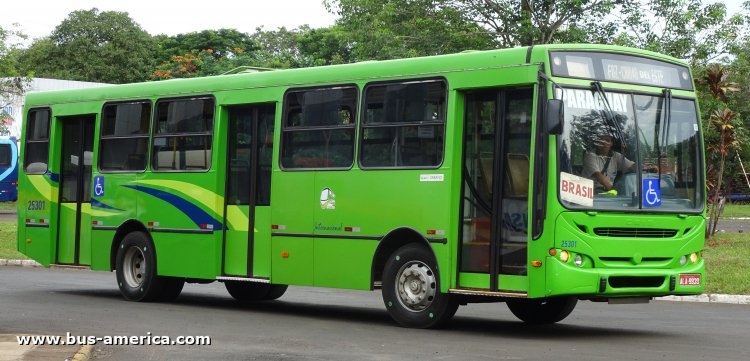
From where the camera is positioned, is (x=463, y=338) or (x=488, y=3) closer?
(x=463, y=338)

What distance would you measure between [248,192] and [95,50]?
241 feet

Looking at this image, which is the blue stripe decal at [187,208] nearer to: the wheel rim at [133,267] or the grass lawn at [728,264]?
the wheel rim at [133,267]

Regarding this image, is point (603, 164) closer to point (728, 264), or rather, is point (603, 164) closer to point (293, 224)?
point (293, 224)

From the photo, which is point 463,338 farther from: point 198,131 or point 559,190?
point 198,131

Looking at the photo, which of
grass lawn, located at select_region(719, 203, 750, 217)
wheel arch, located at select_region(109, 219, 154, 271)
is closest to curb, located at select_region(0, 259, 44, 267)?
wheel arch, located at select_region(109, 219, 154, 271)

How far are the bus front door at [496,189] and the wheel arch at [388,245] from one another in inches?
31.1

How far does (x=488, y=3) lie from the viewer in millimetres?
32312

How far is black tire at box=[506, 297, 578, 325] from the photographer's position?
A: 1483 cm

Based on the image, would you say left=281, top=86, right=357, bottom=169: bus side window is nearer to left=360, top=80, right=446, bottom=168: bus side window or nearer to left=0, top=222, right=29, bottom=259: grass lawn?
left=360, top=80, right=446, bottom=168: bus side window

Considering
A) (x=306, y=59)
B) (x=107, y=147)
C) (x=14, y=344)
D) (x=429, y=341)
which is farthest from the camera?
(x=306, y=59)

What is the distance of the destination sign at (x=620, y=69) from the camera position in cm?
1298

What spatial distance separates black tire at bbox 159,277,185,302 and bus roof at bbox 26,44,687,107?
8.70ft

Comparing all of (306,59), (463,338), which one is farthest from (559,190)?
(306,59)

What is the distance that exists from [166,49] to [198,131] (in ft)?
239
